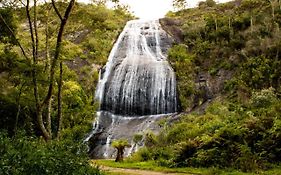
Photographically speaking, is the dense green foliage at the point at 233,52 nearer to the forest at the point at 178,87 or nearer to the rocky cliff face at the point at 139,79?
the forest at the point at 178,87

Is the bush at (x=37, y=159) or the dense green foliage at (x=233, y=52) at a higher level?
the dense green foliage at (x=233, y=52)

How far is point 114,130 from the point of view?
26984 millimetres

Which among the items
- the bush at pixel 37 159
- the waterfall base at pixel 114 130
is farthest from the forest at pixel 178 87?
the waterfall base at pixel 114 130

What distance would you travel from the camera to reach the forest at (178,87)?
13.1 m

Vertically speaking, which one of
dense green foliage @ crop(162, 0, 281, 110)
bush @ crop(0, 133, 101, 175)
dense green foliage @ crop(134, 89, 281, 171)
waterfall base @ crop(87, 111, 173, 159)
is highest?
dense green foliage @ crop(162, 0, 281, 110)

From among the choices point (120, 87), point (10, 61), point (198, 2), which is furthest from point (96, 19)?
point (198, 2)

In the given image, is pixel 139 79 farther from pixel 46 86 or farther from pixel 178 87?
pixel 46 86

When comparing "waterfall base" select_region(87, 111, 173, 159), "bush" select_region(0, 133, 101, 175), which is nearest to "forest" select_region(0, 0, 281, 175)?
"bush" select_region(0, 133, 101, 175)

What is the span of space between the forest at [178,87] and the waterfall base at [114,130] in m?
0.76

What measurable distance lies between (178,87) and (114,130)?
5966 mm

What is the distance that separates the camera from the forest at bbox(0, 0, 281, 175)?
43.1ft

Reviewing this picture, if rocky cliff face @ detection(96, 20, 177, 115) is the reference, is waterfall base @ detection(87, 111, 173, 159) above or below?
below

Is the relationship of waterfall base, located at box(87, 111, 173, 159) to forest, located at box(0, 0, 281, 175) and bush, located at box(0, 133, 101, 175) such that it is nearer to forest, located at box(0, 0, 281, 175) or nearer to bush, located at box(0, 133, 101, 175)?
forest, located at box(0, 0, 281, 175)

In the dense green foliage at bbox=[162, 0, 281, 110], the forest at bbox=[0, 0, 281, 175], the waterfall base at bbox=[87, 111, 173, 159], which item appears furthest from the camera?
the dense green foliage at bbox=[162, 0, 281, 110]
